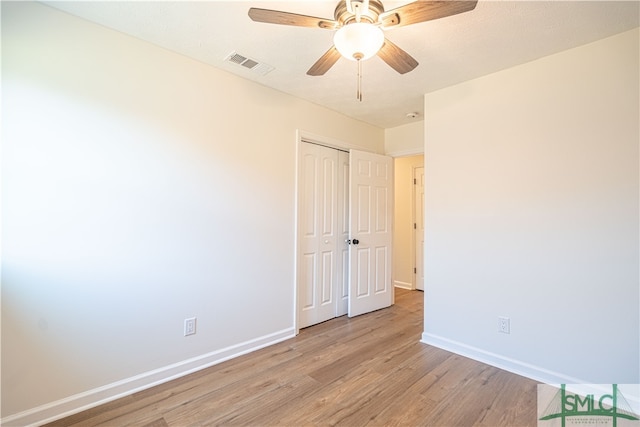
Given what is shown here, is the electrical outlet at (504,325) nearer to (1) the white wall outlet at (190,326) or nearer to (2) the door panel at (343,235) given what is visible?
(2) the door panel at (343,235)

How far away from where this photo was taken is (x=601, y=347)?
1.96 metres

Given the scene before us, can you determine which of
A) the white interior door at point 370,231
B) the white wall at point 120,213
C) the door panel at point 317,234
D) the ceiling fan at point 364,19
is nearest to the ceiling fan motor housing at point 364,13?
the ceiling fan at point 364,19

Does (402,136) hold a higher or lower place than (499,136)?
higher

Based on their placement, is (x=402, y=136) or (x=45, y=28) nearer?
(x=45, y=28)

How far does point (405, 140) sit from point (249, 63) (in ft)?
7.29

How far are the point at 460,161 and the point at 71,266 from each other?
3015 millimetres

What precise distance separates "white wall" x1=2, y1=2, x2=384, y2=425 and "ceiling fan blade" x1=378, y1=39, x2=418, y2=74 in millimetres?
1383

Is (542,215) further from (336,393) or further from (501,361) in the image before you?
(336,393)

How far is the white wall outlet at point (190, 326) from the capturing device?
2262 mm

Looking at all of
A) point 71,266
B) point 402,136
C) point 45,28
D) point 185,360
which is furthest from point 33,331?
point 402,136

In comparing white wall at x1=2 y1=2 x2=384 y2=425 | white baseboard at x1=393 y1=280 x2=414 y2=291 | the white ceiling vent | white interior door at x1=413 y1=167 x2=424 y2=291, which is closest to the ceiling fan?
the white ceiling vent

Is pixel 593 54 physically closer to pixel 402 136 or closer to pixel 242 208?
pixel 402 136

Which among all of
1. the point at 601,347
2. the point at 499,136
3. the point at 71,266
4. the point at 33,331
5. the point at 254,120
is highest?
the point at 254,120

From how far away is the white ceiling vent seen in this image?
2.25 metres
